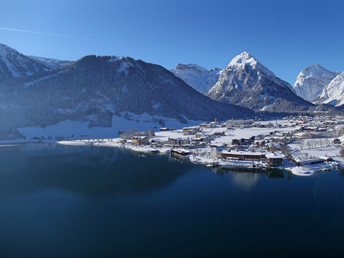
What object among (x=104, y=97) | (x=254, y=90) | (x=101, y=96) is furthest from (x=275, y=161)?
(x=254, y=90)

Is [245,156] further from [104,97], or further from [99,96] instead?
[99,96]

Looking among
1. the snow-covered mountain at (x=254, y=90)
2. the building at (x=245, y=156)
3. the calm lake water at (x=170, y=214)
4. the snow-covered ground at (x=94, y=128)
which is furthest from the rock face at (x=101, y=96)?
the calm lake water at (x=170, y=214)

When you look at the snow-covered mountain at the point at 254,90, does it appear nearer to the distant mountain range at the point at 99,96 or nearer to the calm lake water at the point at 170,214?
the distant mountain range at the point at 99,96

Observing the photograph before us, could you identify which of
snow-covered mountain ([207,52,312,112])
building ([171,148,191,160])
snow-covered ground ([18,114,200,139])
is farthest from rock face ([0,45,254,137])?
building ([171,148,191,160])

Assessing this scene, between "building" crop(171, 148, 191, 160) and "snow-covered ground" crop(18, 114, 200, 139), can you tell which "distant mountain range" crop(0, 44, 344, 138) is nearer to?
"snow-covered ground" crop(18, 114, 200, 139)

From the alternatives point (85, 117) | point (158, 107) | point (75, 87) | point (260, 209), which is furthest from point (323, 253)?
point (75, 87)
